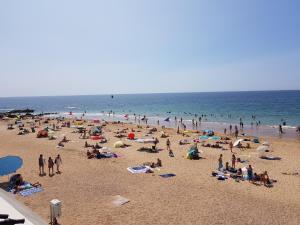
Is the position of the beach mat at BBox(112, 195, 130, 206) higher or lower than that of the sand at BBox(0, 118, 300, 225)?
higher

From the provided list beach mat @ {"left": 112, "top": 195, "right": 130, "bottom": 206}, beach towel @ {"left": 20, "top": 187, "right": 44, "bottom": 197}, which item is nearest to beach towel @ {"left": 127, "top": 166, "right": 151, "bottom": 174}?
beach mat @ {"left": 112, "top": 195, "right": 130, "bottom": 206}

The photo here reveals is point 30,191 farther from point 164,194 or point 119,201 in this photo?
point 164,194

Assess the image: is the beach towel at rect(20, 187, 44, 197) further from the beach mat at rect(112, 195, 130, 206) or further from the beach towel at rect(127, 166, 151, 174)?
the beach towel at rect(127, 166, 151, 174)

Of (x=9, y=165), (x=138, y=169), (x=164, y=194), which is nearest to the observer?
(x=164, y=194)

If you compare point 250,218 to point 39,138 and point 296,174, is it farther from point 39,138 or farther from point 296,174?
point 39,138

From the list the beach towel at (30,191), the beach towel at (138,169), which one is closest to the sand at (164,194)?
the beach towel at (30,191)

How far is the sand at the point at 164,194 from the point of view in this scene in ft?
39.7

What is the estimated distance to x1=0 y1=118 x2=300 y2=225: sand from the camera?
12.1 m

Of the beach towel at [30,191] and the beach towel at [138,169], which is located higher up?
the beach towel at [30,191]

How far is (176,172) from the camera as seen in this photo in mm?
19250

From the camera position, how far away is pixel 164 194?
14.8m

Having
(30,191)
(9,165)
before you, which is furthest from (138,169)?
(9,165)

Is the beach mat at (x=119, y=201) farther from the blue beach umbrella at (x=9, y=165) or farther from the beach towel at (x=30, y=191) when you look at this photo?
the blue beach umbrella at (x=9, y=165)

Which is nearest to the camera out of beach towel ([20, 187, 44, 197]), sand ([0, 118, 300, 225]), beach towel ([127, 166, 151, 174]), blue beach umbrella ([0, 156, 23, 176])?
sand ([0, 118, 300, 225])
